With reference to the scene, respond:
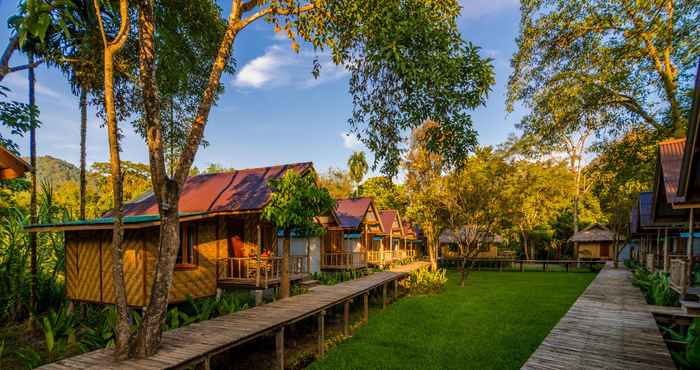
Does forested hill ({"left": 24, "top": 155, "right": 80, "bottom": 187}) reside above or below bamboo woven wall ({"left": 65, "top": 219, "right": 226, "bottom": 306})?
above

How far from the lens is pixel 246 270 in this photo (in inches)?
461

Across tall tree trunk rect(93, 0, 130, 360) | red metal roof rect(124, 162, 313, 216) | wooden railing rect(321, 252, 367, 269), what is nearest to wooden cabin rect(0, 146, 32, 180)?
tall tree trunk rect(93, 0, 130, 360)

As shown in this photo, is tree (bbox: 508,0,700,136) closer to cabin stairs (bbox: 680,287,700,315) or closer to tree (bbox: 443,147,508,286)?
tree (bbox: 443,147,508,286)

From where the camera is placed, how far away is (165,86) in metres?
10.4

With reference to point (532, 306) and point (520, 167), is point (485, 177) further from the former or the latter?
point (532, 306)

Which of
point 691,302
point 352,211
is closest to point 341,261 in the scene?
point 352,211

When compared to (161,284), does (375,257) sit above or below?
below

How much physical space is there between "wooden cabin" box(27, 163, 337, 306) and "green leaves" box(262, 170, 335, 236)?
0.99 m

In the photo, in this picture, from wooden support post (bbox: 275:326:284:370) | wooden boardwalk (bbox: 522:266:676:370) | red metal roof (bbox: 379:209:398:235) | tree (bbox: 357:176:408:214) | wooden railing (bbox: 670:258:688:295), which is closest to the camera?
wooden boardwalk (bbox: 522:266:676:370)

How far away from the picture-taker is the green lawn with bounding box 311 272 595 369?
8.70m

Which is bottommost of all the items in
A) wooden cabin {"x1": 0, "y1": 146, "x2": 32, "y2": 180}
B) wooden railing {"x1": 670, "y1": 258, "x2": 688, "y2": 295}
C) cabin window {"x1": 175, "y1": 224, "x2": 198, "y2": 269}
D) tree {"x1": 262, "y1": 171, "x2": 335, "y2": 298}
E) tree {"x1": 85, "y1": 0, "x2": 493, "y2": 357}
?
wooden railing {"x1": 670, "y1": 258, "x2": 688, "y2": 295}

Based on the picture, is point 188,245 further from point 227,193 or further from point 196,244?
point 227,193

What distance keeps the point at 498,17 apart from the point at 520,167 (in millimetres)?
12475

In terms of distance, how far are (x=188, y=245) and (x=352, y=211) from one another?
1313 centimetres
